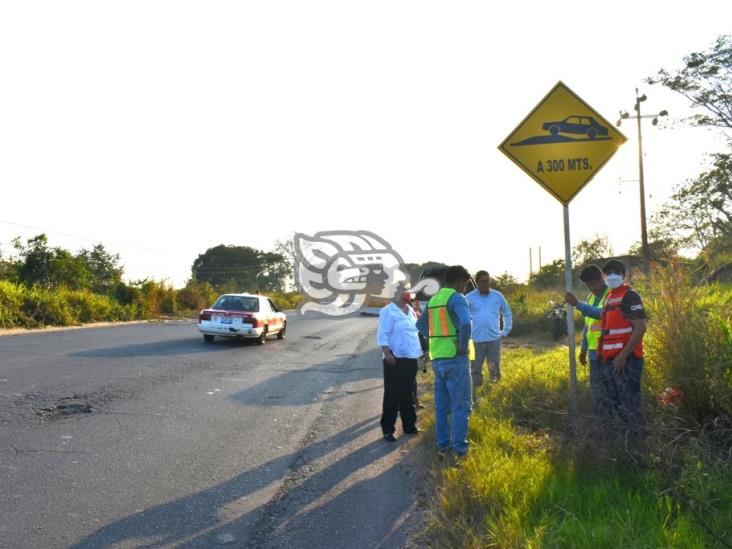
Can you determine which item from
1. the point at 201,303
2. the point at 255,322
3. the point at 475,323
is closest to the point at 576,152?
the point at 475,323

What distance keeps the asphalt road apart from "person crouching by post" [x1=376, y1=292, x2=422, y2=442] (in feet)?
1.26

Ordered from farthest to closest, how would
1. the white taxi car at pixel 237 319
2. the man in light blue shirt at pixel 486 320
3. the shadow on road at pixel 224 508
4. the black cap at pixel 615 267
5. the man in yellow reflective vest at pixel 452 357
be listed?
1. the white taxi car at pixel 237 319
2. the man in light blue shirt at pixel 486 320
3. the black cap at pixel 615 267
4. the man in yellow reflective vest at pixel 452 357
5. the shadow on road at pixel 224 508

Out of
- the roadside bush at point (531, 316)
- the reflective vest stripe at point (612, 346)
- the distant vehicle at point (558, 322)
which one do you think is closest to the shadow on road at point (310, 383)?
the reflective vest stripe at point (612, 346)

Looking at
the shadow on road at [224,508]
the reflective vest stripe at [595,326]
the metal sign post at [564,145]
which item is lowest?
the shadow on road at [224,508]

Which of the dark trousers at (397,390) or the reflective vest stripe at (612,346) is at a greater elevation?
the reflective vest stripe at (612,346)

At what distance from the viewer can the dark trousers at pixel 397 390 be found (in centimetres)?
757

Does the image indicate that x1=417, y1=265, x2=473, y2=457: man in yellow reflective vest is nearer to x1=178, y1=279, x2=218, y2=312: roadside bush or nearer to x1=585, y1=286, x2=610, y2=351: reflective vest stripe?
x1=585, y1=286, x2=610, y2=351: reflective vest stripe

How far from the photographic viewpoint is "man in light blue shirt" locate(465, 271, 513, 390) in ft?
32.0

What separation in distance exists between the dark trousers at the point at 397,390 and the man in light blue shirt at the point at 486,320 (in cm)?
223

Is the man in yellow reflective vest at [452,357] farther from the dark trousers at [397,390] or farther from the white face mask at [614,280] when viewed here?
the white face mask at [614,280]

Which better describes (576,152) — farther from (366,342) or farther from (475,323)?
(366,342)

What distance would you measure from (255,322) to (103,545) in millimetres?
15079

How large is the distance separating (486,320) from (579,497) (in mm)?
5452

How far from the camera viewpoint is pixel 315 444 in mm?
7289
